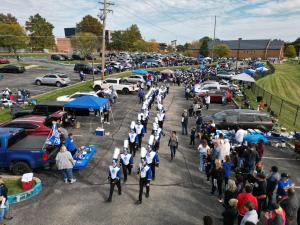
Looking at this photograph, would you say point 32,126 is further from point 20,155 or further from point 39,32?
point 39,32

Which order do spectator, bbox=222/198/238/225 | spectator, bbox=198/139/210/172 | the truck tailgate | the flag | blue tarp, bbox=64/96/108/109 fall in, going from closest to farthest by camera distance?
spectator, bbox=222/198/238/225 → the truck tailgate → spectator, bbox=198/139/210/172 → the flag → blue tarp, bbox=64/96/108/109

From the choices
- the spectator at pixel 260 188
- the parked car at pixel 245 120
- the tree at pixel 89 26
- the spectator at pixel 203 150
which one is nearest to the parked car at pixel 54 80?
the parked car at pixel 245 120

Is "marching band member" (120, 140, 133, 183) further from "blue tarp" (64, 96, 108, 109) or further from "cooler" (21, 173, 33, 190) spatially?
"blue tarp" (64, 96, 108, 109)

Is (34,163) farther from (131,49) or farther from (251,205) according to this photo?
(131,49)

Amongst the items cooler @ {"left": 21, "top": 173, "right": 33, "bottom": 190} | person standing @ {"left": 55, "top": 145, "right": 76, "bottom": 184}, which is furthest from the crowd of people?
cooler @ {"left": 21, "top": 173, "right": 33, "bottom": 190}

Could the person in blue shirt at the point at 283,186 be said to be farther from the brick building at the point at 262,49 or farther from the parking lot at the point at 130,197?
the brick building at the point at 262,49

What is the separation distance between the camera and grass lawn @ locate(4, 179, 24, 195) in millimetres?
10102

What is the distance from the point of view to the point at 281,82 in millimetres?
48000

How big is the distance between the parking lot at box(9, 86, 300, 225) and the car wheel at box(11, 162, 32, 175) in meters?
0.56

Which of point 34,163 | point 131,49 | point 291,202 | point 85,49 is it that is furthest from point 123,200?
point 131,49

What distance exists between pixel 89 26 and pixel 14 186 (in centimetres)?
9299

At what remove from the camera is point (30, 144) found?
11.6m

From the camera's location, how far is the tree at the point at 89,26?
315ft

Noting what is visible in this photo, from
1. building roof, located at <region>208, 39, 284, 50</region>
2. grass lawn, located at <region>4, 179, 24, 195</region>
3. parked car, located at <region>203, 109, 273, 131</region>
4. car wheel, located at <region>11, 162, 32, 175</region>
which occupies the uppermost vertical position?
building roof, located at <region>208, 39, 284, 50</region>
